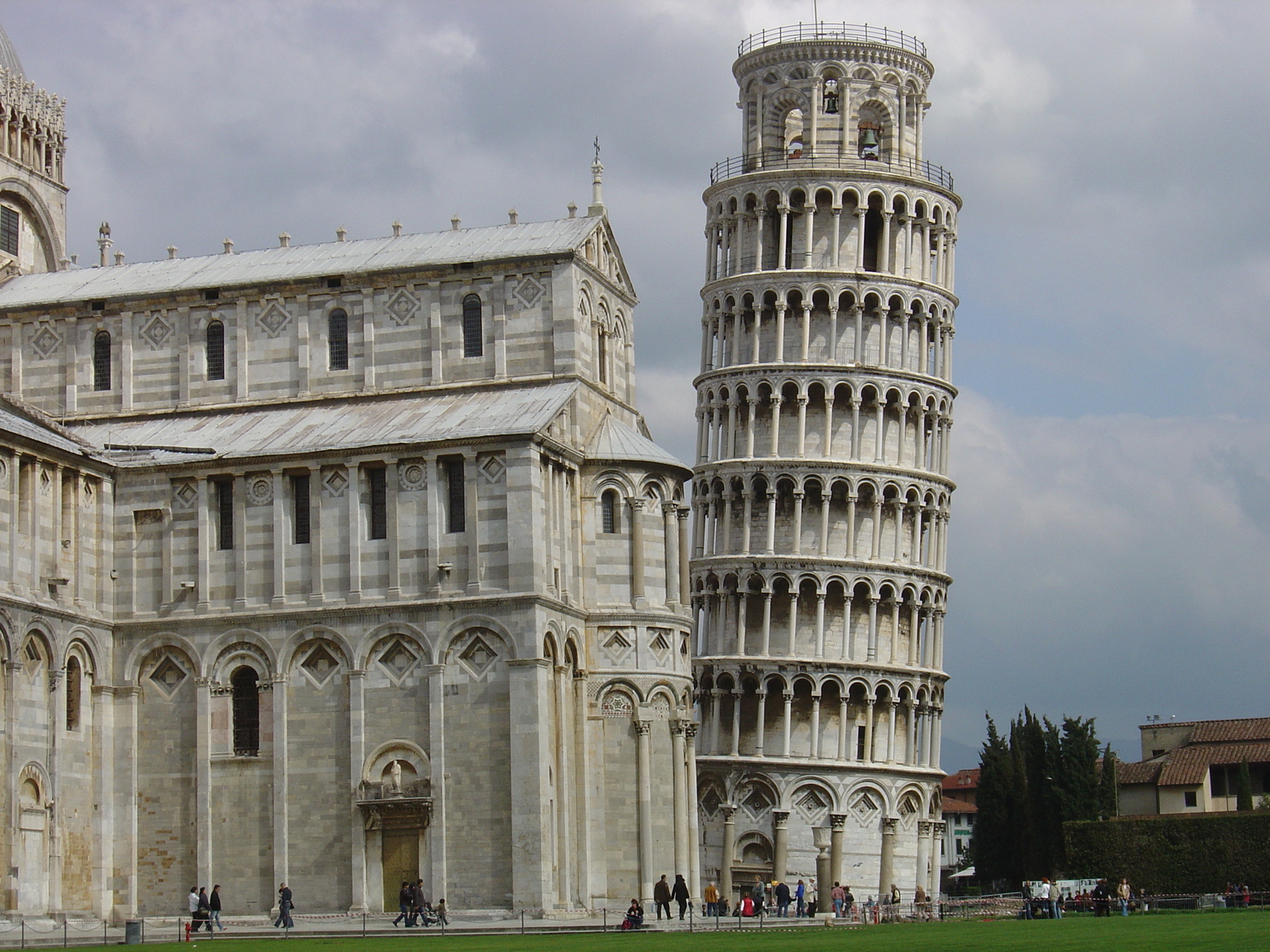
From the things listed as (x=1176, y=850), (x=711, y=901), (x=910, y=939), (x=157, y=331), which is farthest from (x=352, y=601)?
(x=1176, y=850)

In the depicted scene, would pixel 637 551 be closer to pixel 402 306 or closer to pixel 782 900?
pixel 402 306

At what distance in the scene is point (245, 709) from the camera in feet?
201

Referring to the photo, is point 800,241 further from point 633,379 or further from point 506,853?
point 506,853

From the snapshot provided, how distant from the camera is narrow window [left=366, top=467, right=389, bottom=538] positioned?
6062 cm

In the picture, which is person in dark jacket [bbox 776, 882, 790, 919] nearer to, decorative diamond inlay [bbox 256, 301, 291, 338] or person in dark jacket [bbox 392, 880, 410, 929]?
person in dark jacket [bbox 392, 880, 410, 929]

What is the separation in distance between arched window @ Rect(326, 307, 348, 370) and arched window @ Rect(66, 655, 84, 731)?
12.1 metres

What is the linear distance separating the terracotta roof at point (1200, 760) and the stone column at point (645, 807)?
4260cm

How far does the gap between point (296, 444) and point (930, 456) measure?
3847 cm

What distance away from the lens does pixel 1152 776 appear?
100438 millimetres

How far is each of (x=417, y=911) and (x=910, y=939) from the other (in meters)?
17.2

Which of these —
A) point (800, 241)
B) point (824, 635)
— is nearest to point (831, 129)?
point (800, 241)

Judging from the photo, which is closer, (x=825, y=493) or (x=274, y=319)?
(x=274, y=319)

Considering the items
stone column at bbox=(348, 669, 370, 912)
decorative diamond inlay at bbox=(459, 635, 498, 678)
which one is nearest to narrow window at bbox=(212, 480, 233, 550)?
stone column at bbox=(348, 669, 370, 912)

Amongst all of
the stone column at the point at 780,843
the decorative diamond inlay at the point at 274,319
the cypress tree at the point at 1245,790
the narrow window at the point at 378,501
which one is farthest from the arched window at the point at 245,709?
the cypress tree at the point at 1245,790
